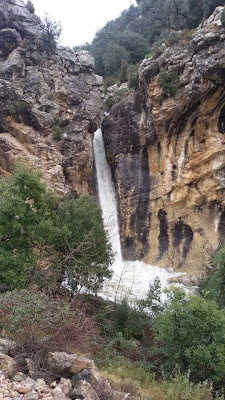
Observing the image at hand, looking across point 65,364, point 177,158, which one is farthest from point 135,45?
point 65,364

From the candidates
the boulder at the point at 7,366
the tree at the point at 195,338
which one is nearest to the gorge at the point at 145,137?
the tree at the point at 195,338

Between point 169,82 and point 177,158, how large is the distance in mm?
4757

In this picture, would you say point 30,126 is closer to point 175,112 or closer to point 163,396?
point 175,112

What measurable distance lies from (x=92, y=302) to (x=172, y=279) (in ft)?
22.3

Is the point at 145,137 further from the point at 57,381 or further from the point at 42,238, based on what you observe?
the point at 57,381

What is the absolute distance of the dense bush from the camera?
352 inches

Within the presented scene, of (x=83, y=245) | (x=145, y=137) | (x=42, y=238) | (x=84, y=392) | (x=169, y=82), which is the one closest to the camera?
(x=84, y=392)

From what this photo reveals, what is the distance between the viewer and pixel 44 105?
19375mm

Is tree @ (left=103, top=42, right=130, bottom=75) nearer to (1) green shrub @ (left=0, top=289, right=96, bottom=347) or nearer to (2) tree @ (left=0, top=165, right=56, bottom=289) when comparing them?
(2) tree @ (left=0, top=165, right=56, bottom=289)

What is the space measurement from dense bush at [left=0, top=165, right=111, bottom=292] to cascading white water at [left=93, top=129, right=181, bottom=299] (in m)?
3.45

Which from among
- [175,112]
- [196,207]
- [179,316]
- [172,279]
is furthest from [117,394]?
[175,112]

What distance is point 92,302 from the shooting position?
11109mm

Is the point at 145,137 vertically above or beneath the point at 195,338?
above

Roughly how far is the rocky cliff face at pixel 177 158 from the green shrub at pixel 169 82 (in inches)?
12.4
